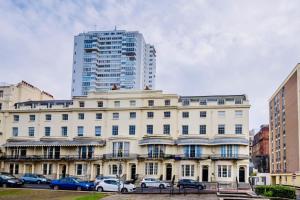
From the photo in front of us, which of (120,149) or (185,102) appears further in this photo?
(185,102)

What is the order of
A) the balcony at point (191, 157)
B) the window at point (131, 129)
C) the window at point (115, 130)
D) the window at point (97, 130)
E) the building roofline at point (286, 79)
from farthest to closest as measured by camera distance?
1. the building roofline at point (286, 79)
2. the window at point (97, 130)
3. the window at point (115, 130)
4. the window at point (131, 129)
5. the balcony at point (191, 157)

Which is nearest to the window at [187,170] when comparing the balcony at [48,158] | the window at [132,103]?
the window at [132,103]

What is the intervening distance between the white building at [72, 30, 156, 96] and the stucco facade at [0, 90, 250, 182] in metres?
91.6

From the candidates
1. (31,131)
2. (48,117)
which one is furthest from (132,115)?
(31,131)

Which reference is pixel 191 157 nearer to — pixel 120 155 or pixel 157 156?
pixel 157 156

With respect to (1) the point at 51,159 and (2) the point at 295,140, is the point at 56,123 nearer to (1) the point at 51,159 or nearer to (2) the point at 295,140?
(1) the point at 51,159

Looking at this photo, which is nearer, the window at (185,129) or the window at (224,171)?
the window at (224,171)

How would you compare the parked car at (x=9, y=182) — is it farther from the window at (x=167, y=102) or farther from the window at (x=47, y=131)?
the window at (x=167, y=102)

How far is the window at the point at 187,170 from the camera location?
206ft

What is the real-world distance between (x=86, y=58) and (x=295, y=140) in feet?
335

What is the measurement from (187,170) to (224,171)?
18.6 ft

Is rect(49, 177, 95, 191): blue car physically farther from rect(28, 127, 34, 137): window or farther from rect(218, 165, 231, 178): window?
rect(28, 127, 34, 137): window

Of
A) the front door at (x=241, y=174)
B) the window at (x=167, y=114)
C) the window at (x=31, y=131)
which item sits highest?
the window at (x=167, y=114)

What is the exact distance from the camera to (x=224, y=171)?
61.7m
